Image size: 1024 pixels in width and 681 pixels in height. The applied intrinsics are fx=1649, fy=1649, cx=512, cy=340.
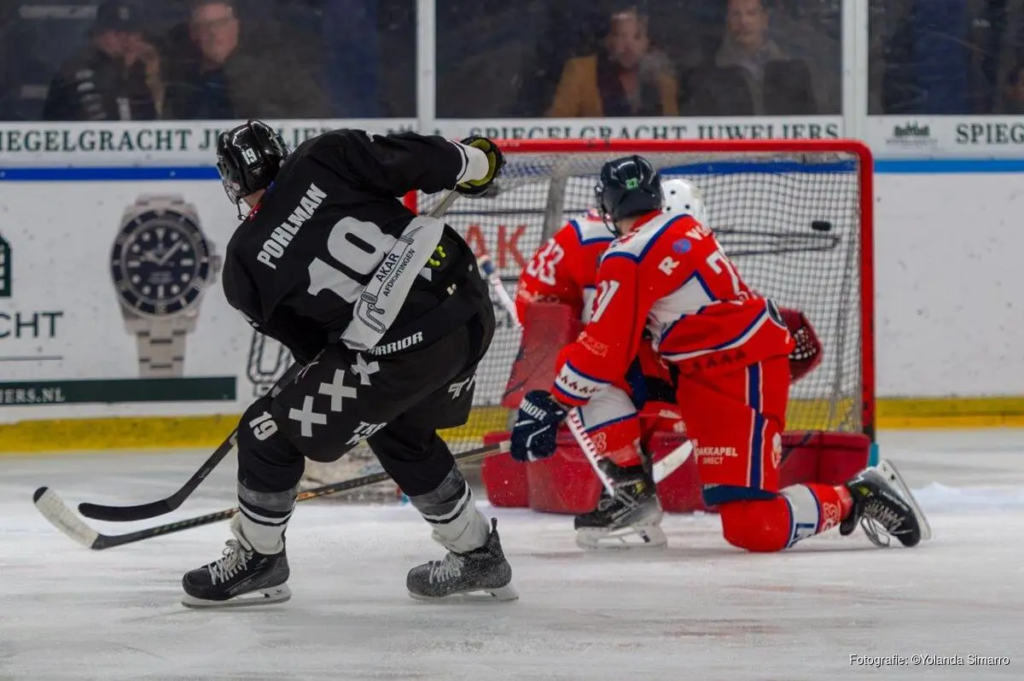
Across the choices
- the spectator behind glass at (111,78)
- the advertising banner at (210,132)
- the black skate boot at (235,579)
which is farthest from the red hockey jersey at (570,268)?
the spectator behind glass at (111,78)

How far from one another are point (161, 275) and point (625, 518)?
2.39 metres

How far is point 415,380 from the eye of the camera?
2.78 m

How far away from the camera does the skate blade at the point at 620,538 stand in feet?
12.2

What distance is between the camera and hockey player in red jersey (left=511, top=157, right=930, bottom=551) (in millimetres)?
3486

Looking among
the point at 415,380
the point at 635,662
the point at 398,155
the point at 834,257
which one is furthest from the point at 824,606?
the point at 834,257

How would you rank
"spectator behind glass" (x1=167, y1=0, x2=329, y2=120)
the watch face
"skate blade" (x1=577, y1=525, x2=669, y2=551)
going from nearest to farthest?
"skate blade" (x1=577, y1=525, x2=669, y2=551)
the watch face
"spectator behind glass" (x1=167, y1=0, x2=329, y2=120)

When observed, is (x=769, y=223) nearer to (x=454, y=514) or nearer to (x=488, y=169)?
(x=488, y=169)

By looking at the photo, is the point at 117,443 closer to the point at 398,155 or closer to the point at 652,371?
the point at 652,371

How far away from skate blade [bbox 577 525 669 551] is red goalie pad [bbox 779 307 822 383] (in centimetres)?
67

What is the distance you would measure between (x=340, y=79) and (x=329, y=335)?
10.3ft

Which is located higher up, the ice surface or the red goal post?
the red goal post

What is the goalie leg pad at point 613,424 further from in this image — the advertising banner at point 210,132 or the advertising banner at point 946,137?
the advertising banner at point 946,137

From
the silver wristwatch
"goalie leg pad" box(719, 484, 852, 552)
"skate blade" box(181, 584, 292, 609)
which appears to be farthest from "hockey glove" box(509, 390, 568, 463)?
the silver wristwatch

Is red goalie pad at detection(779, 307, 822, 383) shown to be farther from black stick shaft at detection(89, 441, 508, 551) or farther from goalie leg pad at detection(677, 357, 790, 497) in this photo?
black stick shaft at detection(89, 441, 508, 551)
